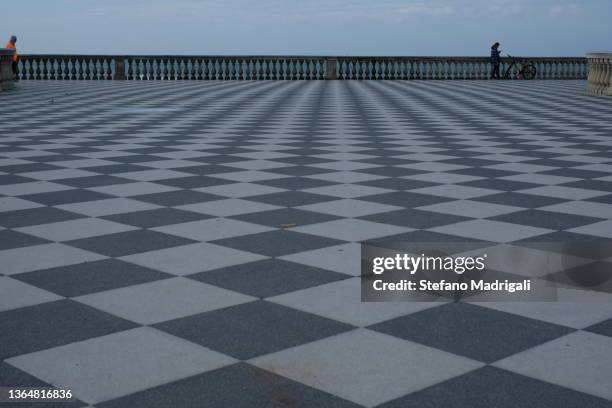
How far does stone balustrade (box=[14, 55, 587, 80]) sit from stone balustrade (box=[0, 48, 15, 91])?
6.56 meters

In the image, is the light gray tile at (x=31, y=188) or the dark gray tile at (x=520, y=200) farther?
the light gray tile at (x=31, y=188)

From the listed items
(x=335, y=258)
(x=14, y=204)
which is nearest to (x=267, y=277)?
(x=335, y=258)

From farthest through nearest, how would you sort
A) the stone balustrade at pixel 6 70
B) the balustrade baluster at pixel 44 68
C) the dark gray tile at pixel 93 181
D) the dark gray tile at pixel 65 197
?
1. the balustrade baluster at pixel 44 68
2. the stone balustrade at pixel 6 70
3. the dark gray tile at pixel 93 181
4. the dark gray tile at pixel 65 197

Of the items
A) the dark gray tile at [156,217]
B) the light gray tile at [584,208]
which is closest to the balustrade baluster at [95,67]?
the dark gray tile at [156,217]

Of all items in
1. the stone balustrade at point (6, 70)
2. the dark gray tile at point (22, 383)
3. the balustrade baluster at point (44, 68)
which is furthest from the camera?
the balustrade baluster at point (44, 68)

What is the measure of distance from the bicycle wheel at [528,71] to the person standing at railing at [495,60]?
3.49ft

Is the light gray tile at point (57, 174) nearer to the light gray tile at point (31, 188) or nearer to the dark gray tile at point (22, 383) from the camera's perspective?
the light gray tile at point (31, 188)

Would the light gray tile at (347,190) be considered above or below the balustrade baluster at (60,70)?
below

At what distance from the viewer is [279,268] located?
4887 millimetres

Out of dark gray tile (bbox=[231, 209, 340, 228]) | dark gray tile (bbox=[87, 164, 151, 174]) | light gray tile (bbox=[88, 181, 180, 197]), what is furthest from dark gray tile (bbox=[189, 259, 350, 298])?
dark gray tile (bbox=[87, 164, 151, 174])

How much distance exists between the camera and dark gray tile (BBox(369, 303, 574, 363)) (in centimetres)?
363

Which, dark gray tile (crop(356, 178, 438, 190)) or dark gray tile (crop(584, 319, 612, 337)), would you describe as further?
dark gray tile (crop(356, 178, 438, 190))

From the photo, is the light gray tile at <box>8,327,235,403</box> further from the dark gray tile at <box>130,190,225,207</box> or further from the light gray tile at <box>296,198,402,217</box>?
the dark gray tile at <box>130,190,225,207</box>

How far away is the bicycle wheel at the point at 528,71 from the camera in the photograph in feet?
117
